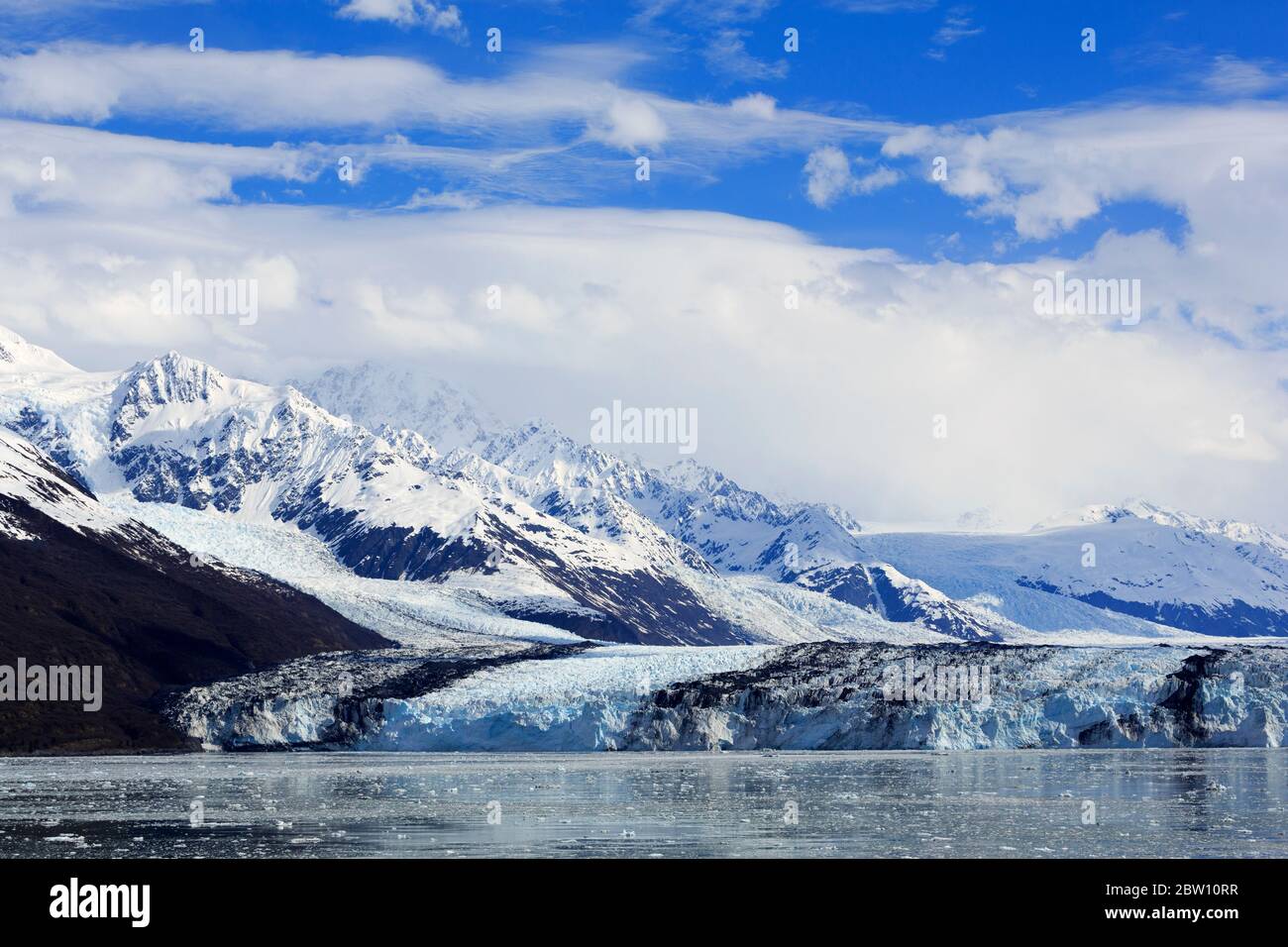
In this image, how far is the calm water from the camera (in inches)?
1937

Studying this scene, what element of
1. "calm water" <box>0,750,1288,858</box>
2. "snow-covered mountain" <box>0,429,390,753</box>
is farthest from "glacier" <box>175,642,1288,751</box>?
"calm water" <box>0,750,1288,858</box>

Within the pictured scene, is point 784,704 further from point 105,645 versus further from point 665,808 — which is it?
point 105,645

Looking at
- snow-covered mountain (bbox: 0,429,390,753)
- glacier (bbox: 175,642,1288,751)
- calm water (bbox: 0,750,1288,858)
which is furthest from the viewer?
snow-covered mountain (bbox: 0,429,390,753)

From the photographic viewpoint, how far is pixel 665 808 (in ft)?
211

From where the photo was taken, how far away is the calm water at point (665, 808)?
49188 millimetres

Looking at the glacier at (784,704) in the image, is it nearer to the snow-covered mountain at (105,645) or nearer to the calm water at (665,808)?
the snow-covered mountain at (105,645)

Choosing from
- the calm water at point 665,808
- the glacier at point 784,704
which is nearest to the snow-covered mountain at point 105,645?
the glacier at point 784,704

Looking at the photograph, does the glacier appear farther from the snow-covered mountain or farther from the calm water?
the calm water

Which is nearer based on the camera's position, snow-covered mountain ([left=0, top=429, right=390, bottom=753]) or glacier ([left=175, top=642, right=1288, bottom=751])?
glacier ([left=175, top=642, right=1288, bottom=751])

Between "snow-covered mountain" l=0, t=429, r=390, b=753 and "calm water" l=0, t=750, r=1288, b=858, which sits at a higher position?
"snow-covered mountain" l=0, t=429, r=390, b=753

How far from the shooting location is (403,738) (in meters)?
134
